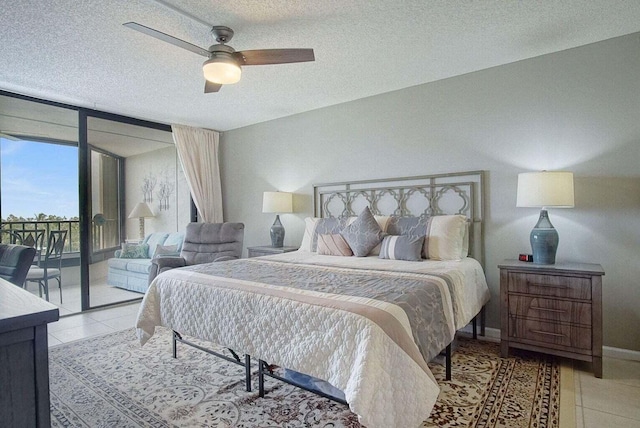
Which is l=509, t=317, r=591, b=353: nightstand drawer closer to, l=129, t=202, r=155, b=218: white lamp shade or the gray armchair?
the gray armchair

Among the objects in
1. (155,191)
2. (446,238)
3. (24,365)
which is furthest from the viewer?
(155,191)

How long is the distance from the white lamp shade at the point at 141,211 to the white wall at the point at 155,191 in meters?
0.05

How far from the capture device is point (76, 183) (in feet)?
13.6

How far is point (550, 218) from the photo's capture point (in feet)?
9.59

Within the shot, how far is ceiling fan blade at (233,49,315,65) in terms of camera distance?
2.19 m

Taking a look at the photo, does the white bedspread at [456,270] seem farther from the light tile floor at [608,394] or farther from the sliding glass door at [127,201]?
the sliding glass door at [127,201]

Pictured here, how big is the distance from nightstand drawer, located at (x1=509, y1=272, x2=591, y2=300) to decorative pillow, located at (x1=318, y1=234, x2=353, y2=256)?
4.76ft

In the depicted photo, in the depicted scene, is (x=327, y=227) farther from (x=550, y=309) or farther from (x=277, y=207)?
(x=550, y=309)

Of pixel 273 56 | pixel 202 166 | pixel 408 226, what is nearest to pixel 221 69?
pixel 273 56

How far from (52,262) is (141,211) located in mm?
1236

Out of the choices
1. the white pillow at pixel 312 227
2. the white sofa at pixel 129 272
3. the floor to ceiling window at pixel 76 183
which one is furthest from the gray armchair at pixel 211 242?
the floor to ceiling window at pixel 76 183

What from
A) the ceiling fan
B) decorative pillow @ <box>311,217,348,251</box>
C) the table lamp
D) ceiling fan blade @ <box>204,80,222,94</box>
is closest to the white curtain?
the table lamp

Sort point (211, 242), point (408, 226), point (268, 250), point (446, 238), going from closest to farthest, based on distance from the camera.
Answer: point (446, 238) < point (408, 226) < point (268, 250) < point (211, 242)

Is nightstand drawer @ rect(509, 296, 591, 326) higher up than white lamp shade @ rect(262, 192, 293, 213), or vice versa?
white lamp shade @ rect(262, 192, 293, 213)
